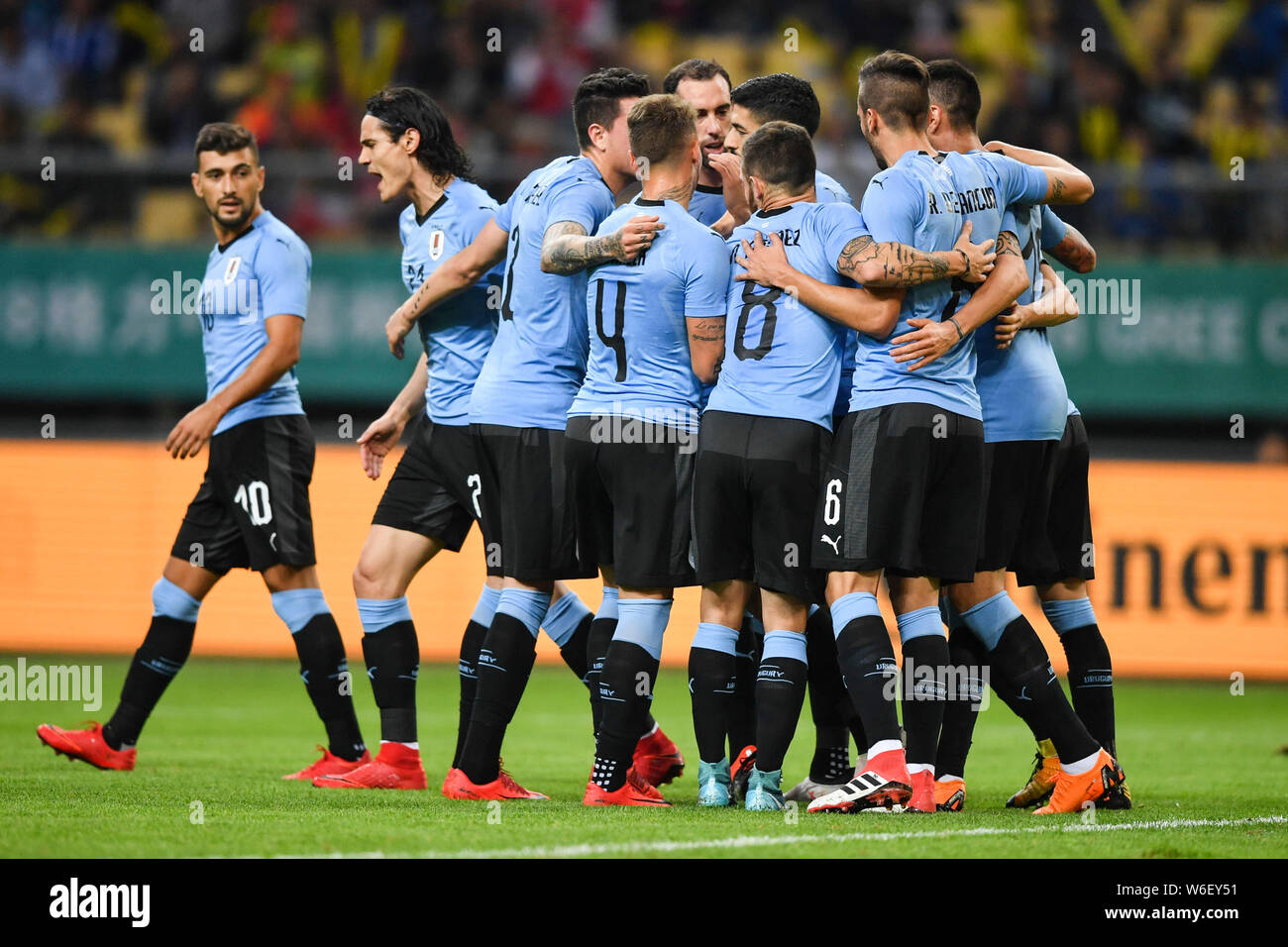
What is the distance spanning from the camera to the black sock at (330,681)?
7188 millimetres

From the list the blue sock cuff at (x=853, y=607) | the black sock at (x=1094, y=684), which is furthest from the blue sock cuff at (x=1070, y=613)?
the blue sock cuff at (x=853, y=607)

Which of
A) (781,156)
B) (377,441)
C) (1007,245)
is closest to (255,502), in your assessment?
(377,441)

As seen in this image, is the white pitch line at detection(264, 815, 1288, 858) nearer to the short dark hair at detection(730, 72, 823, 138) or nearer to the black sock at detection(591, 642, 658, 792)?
the black sock at detection(591, 642, 658, 792)

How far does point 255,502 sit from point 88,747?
1.27m

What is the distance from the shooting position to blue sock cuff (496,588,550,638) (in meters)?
6.33

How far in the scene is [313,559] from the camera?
734 centimetres

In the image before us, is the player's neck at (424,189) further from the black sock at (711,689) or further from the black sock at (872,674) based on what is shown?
the black sock at (872,674)

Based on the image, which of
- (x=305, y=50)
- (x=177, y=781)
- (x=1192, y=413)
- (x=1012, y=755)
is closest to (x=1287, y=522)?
(x=1192, y=413)

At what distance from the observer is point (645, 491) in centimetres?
601

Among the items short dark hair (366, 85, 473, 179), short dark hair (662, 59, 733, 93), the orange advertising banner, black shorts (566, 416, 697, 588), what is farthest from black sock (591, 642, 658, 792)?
the orange advertising banner

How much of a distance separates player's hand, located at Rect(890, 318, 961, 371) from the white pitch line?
1618mm

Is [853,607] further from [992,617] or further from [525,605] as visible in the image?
[525,605]
